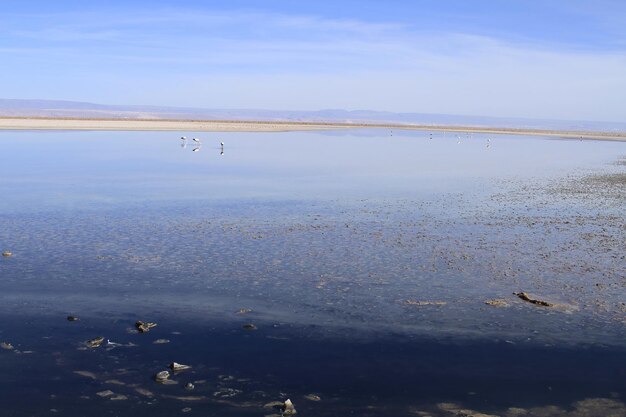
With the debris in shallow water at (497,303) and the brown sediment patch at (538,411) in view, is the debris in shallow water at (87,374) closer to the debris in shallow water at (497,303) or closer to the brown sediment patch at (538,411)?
the brown sediment patch at (538,411)

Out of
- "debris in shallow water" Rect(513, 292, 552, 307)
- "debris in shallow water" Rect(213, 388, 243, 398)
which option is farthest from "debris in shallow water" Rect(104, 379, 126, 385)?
"debris in shallow water" Rect(513, 292, 552, 307)

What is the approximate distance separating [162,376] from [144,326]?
7.22 feet

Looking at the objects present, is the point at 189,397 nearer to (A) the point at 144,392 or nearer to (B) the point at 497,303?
(A) the point at 144,392

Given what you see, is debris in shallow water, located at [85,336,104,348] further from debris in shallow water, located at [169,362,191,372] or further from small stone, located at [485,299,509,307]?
small stone, located at [485,299,509,307]

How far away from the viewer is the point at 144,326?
39.3 feet

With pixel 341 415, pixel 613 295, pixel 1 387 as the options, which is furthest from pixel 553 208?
pixel 1 387

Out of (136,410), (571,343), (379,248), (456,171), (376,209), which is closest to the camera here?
(136,410)

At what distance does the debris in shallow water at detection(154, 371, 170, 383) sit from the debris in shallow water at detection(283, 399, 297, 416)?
1.86 m

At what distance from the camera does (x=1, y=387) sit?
31.2 feet

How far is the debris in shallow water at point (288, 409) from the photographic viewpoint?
29.5 ft

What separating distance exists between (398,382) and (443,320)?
3088mm

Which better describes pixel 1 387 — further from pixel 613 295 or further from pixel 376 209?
pixel 376 209

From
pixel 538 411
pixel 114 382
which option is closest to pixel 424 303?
pixel 538 411

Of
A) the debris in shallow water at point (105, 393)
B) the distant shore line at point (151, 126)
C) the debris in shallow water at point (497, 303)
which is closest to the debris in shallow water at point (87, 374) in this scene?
the debris in shallow water at point (105, 393)
